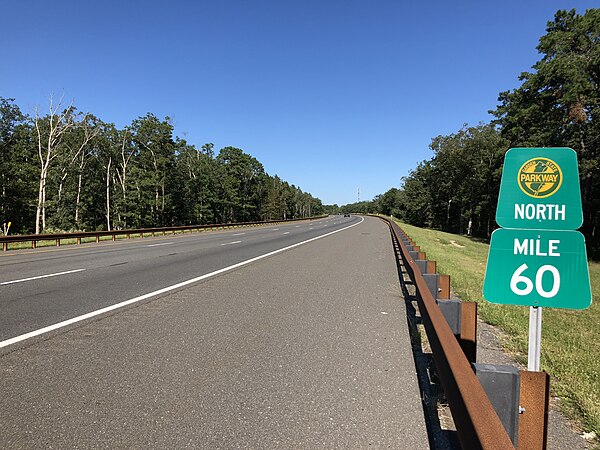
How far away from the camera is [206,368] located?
402 centimetres

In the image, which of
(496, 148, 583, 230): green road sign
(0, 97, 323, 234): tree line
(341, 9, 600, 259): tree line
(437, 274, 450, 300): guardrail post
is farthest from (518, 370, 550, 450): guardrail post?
(0, 97, 323, 234): tree line

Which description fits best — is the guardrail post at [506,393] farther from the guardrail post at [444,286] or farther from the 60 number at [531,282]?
the guardrail post at [444,286]

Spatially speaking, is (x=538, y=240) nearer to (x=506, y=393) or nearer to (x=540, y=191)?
(x=540, y=191)

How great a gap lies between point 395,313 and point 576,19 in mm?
35020

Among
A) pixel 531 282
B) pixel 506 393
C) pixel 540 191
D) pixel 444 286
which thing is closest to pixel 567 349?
pixel 444 286

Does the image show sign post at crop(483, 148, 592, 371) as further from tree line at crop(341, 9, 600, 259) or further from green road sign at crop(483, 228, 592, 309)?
tree line at crop(341, 9, 600, 259)

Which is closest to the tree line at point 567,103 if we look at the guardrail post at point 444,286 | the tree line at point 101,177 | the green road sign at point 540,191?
the guardrail post at point 444,286

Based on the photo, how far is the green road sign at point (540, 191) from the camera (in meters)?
2.81

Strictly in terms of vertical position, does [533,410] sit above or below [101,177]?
below

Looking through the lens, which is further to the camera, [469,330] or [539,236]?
[469,330]

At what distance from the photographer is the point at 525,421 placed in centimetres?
230

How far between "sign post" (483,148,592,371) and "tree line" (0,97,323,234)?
4113 centimetres

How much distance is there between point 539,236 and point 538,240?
0.03 m

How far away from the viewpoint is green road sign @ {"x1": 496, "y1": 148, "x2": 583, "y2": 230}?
2.81 m
